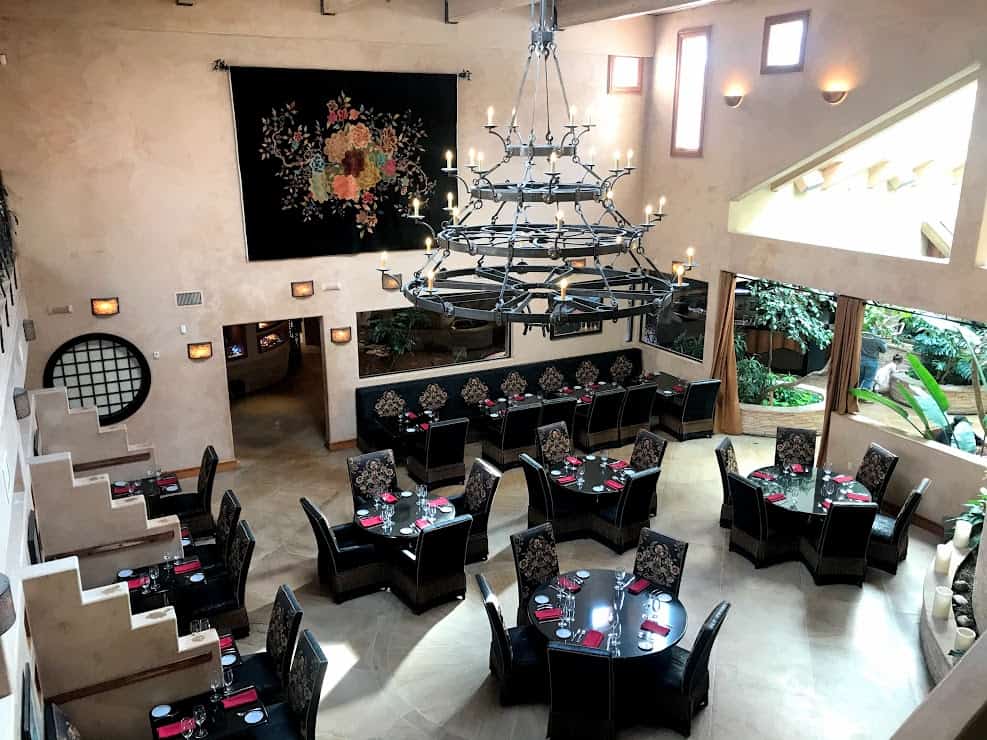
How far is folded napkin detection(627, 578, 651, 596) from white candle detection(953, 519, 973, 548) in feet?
12.1

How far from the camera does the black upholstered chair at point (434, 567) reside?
25.2 ft

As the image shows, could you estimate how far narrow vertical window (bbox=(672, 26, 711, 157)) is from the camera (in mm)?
12320

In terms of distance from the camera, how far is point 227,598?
747 centimetres

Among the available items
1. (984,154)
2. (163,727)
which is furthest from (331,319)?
(984,154)

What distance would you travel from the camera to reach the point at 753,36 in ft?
37.0

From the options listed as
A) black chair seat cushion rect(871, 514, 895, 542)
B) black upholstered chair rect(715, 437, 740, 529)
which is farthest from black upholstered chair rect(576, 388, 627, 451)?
black chair seat cushion rect(871, 514, 895, 542)

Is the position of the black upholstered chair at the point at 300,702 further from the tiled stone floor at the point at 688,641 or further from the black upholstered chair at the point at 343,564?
the black upholstered chair at the point at 343,564

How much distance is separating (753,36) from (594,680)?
31.1 feet

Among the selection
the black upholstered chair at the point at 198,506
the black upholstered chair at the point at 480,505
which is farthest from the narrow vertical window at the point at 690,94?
the black upholstered chair at the point at 198,506

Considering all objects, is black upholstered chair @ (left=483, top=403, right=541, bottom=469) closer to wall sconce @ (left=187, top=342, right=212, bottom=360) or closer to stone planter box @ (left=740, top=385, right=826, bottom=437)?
stone planter box @ (left=740, top=385, right=826, bottom=437)

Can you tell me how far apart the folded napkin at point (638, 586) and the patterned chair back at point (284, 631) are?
292 centimetres

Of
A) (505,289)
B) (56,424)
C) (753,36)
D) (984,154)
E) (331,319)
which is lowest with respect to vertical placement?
(56,424)

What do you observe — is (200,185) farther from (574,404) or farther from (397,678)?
(397,678)

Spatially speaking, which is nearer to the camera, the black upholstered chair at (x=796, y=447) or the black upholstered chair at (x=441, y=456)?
the black upholstered chair at (x=796, y=447)
